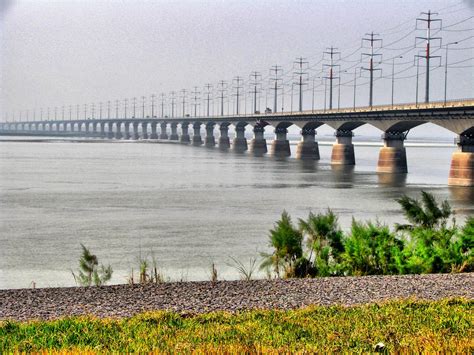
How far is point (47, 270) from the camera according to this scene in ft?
90.0

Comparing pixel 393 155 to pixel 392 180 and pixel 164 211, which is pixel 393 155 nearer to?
pixel 392 180

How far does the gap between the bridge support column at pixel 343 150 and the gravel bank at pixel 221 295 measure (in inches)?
4165

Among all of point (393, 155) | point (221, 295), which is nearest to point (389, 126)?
point (393, 155)

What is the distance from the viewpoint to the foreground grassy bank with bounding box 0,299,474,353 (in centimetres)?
1313

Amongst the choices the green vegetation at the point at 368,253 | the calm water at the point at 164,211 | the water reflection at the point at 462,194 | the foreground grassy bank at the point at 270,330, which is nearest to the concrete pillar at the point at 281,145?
the calm water at the point at 164,211

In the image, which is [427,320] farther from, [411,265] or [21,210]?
[21,210]

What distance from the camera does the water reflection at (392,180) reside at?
82.4m

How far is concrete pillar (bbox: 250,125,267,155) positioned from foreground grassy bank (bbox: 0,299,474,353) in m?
163

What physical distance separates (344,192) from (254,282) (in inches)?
1908

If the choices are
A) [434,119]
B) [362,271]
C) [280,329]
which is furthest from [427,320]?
[434,119]

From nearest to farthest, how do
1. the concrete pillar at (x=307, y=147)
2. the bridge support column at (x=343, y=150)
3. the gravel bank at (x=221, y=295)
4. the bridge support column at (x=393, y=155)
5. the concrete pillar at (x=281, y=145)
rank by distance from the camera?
the gravel bank at (x=221, y=295), the bridge support column at (x=393, y=155), the bridge support column at (x=343, y=150), the concrete pillar at (x=307, y=147), the concrete pillar at (x=281, y=145)

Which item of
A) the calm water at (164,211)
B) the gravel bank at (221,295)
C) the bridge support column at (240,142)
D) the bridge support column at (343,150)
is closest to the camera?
the gravel bank at (221,295)

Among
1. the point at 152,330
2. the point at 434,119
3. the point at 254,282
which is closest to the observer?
the point at 152,330

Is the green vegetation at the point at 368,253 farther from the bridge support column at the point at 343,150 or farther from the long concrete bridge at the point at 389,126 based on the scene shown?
the bridge support column at the point at 343,150
